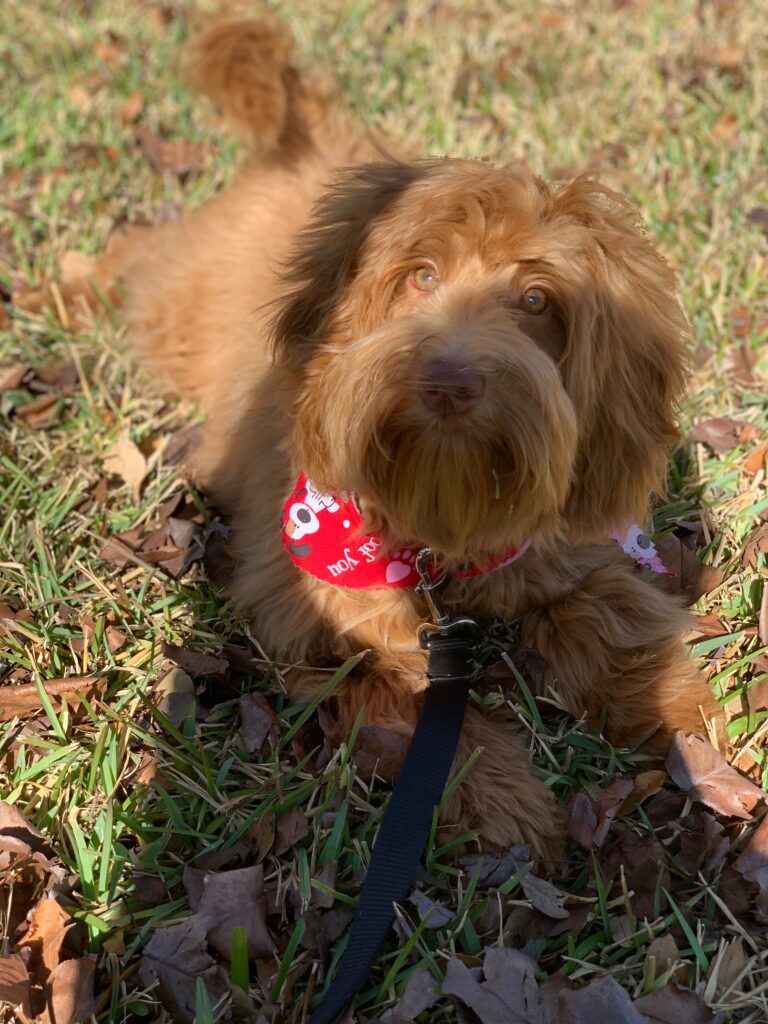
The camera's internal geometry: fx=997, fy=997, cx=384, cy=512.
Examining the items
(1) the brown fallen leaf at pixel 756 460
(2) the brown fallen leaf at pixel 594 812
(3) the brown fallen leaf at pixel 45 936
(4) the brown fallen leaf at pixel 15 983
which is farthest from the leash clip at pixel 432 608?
(1) the brown fallen leaf at pixel 756 460

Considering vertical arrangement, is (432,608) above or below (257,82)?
below

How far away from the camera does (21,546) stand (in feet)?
10.5

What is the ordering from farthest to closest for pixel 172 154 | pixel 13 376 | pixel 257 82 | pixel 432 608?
pixel 172 154, pixel 257 82, pixel 13 376, pixel 432 608

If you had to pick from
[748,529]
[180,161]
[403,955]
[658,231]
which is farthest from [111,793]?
[180,161]

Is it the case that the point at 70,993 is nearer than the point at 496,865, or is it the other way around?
the point at 70,993

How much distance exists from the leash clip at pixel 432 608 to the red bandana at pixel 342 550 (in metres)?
0.06

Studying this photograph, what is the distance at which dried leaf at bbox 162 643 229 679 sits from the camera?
110 inches

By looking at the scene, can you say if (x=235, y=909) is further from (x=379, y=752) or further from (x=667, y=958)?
(x=667, y=958)

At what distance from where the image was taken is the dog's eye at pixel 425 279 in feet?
7.91

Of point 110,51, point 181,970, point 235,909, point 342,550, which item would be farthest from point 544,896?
point 110,51

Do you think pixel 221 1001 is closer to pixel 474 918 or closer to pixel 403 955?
pixel 403 955

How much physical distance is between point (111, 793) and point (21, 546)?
3.53 feet

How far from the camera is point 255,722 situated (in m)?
2.67

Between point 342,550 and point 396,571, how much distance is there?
0.16 metres
